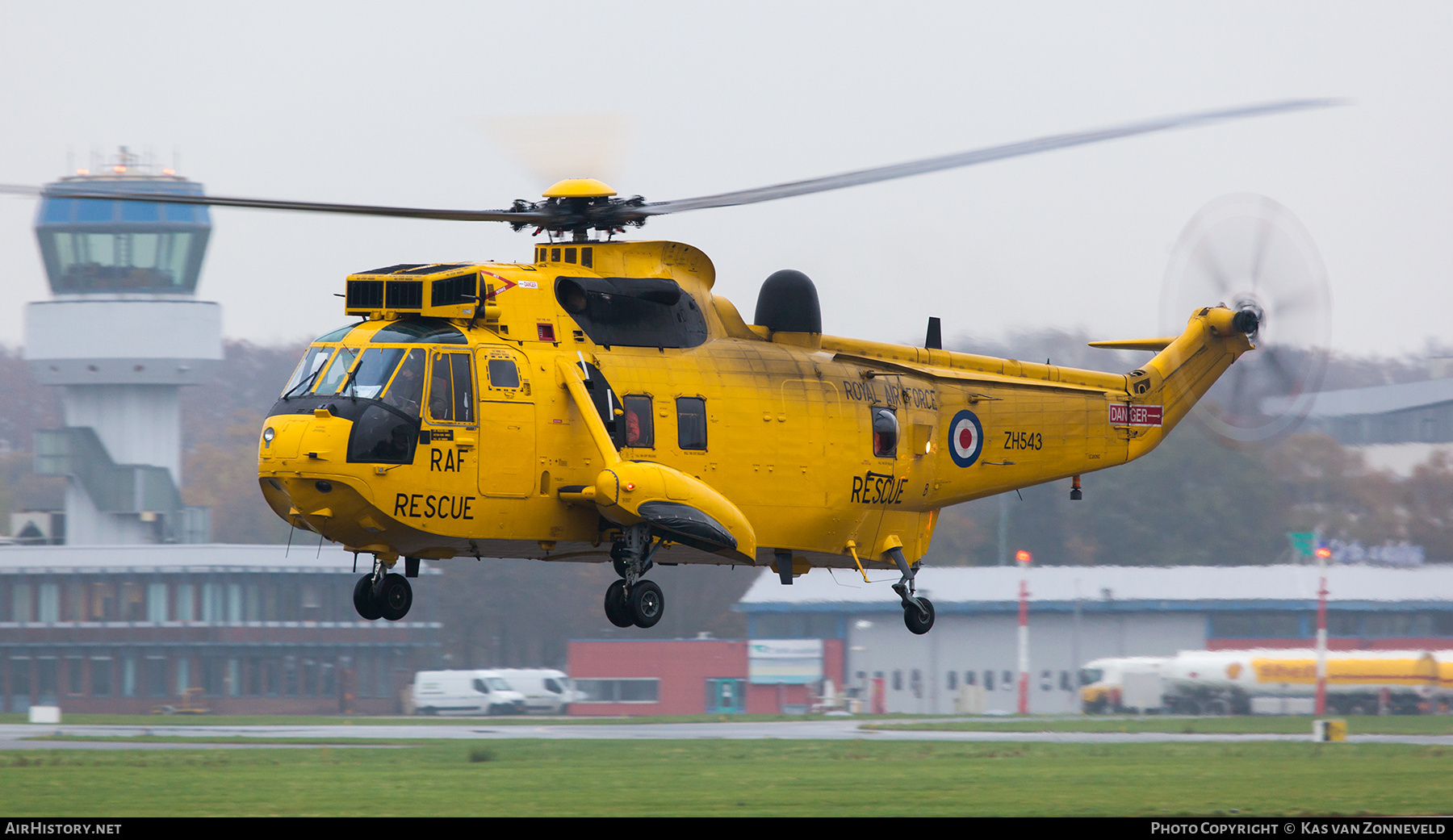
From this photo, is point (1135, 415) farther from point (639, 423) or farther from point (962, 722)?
point (962, 722)

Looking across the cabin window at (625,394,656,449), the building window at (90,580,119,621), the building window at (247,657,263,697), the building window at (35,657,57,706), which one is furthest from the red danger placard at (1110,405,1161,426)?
the building window at (35,657,57,706)

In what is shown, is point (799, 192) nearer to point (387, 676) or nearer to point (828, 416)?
point (828, 416)

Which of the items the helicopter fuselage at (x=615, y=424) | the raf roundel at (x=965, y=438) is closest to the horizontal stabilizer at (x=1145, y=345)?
the helicopter fuselage at (x=615, y=424)

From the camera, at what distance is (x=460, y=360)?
1532 cm

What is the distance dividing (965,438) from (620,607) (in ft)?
18.4

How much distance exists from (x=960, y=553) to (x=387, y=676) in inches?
940

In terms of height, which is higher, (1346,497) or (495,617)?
(1346,497)

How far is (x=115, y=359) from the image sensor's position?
64.1 meters

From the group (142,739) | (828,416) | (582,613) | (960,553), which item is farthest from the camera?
(582,613)

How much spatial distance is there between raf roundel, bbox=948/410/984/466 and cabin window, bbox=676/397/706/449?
3.90 m

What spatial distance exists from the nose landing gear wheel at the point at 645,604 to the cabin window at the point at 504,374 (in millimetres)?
2310

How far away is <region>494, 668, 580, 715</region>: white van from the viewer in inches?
2313

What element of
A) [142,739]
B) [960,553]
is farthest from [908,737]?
[142,739]

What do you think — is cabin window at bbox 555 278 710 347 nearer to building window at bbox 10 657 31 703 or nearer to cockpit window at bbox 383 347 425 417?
cockpit window at bbox 383 347 425 417
